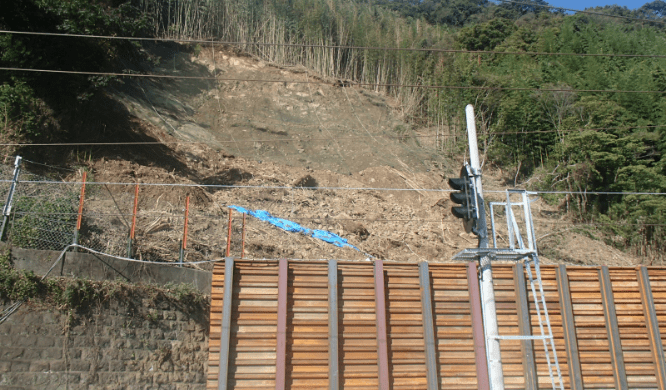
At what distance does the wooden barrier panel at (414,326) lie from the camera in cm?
729

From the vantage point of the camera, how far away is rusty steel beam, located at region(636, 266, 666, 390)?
25.9ft

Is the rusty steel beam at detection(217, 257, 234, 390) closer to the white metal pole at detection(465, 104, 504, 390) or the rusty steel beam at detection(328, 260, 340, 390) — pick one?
the rusty steel beam at detection(328, 260, 340, 390)

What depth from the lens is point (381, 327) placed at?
7535mm

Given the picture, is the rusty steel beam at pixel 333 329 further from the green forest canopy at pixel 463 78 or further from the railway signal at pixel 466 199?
the green forest canopy at pixel 463 78

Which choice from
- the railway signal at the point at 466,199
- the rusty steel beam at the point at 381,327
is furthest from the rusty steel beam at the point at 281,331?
the railway signal at the point at 466,199

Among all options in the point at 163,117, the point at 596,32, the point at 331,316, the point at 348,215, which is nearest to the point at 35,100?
the point at 163,117

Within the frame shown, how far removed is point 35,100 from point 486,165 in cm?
1966

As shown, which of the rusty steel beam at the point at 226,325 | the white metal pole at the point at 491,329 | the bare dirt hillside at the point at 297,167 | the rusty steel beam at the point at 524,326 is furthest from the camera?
the bare dirt hillside at the point at 297,167

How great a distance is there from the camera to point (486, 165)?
24781mm

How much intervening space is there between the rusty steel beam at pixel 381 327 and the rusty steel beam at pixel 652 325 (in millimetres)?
4518

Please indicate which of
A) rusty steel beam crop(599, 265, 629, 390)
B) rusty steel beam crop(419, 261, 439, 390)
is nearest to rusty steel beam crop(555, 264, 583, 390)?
rusty steel beam crop(599, 265, 629, 390)

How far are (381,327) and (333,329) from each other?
0.75 metres

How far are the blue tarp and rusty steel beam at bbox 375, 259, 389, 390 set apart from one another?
783cm

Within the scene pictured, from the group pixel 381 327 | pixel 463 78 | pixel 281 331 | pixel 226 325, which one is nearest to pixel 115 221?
pixel 226 325
